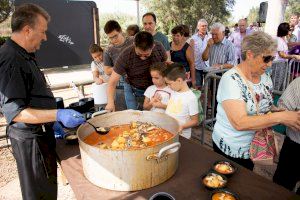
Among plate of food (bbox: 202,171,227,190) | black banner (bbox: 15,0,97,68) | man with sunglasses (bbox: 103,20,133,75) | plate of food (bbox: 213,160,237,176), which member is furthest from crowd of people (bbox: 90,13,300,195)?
black banner (bbox: 15,0,97,68)

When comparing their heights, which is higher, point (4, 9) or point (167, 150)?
point (4, 9)

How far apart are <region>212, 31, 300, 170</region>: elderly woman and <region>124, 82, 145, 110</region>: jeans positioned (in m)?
1.58

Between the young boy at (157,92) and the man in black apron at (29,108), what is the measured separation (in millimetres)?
1184

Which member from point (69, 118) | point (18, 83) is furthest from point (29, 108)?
point (69, 118)

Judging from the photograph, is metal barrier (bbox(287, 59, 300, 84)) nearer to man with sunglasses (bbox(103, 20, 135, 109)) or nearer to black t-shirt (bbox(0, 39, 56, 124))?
man with sunglasses (bbox(103, 20, 135, 109))

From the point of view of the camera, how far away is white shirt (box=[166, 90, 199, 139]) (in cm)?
246

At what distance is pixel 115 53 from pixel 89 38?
1388 millimetres

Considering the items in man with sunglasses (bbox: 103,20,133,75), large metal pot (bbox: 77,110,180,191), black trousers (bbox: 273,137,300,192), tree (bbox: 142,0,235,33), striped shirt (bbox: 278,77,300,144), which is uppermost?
tree (bbox: 142,0,235,33)

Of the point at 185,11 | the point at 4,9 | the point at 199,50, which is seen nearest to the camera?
the point at 199,50

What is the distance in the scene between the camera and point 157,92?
3059 mm

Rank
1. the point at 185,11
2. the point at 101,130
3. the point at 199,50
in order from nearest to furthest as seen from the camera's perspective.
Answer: the point at 101,130 < the point at 199,50 < the point at 185,11

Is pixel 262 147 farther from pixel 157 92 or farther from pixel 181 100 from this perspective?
pixel 157 92

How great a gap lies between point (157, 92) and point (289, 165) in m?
1.52

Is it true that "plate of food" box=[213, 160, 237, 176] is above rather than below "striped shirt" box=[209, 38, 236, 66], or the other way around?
below
